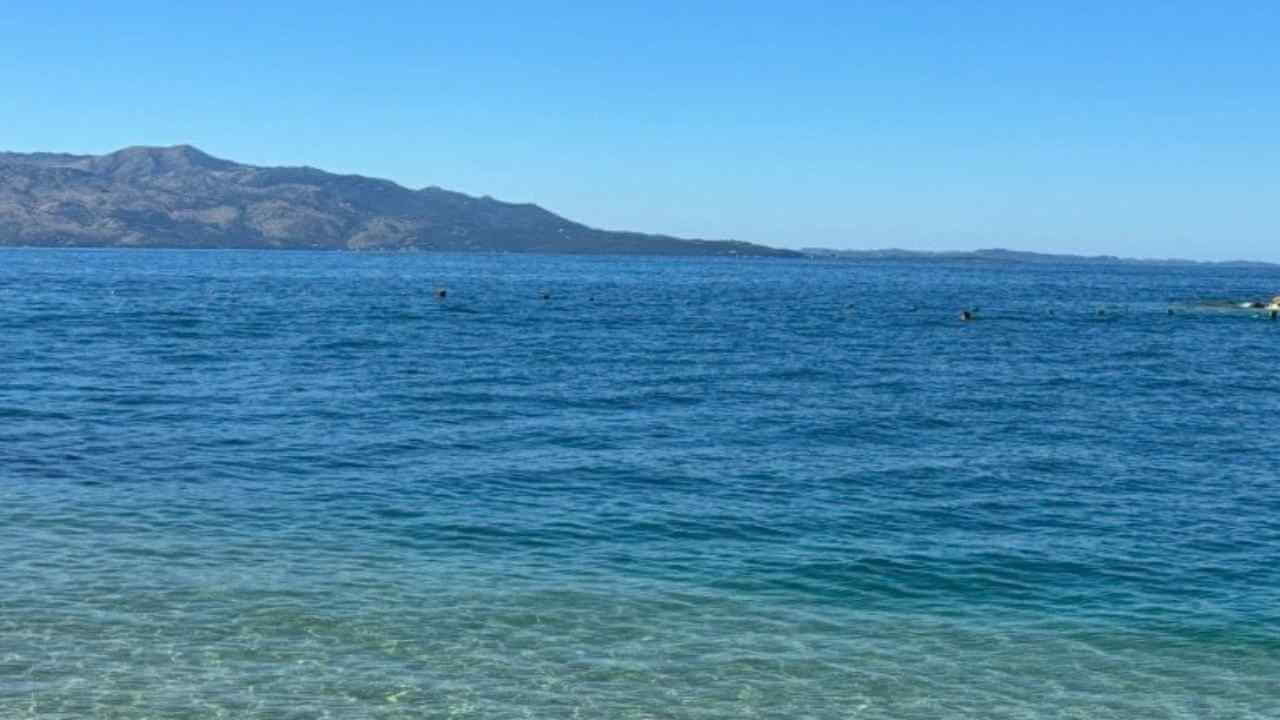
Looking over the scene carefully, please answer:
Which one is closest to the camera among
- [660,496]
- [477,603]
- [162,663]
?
[162,663]

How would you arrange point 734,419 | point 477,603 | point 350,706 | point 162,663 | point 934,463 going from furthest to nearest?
point 734,419 < point 934,463 < point 477,603 < point 162,663 < point 350,706

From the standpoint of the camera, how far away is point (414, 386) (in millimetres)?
60500

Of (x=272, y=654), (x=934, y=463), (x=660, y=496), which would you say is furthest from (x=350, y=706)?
(x=934, y=463)

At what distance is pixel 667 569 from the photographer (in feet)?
92.6

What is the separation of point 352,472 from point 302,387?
879 inches

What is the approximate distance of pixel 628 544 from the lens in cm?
3034

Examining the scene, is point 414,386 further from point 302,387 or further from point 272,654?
point 272,654

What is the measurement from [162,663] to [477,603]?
622cm

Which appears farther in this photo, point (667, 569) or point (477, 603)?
point (667, 569)

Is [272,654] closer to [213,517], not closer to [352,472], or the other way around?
[213,517]

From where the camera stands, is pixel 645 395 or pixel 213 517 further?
pixel 645 395

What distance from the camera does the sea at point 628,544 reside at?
69.9 feet

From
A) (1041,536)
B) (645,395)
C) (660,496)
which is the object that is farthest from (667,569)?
(645,395)

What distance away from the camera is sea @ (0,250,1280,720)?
21.3 meters
